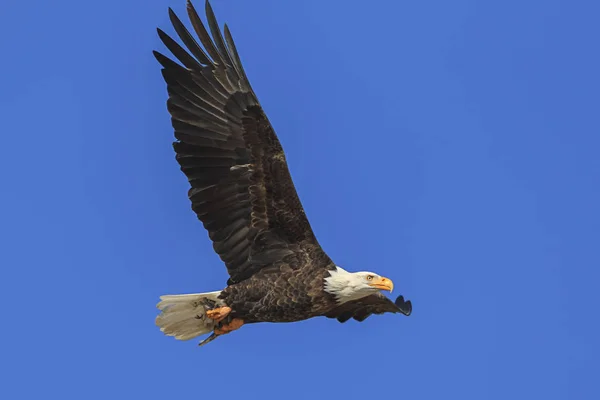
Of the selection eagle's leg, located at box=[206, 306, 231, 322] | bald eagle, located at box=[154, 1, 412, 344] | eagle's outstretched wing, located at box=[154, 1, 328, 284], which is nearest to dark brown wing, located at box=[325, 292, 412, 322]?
bald eagle, located at box=[154, 1, 412, 344]

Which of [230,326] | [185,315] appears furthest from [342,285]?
[185,315]

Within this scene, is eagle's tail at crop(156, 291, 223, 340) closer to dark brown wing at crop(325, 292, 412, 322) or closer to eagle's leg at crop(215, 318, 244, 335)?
eagle's leg at crop(215, 318, 244, 335)

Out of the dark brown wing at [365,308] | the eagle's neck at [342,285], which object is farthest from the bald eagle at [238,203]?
the dark brown wing at [365,308]

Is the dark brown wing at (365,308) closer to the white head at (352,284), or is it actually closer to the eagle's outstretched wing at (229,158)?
the white head at (352,284)

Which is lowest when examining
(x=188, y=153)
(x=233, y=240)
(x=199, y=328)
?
(x=199, y=328)

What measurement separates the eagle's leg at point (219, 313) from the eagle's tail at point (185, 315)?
189 millimetres

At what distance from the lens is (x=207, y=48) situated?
13445mm

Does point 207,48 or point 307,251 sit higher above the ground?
point 207,48

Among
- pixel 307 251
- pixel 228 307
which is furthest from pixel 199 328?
pixel 307 251

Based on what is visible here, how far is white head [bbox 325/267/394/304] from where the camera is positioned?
1308cm

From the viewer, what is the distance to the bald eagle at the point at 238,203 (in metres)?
13.1

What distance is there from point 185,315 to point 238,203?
137 cm

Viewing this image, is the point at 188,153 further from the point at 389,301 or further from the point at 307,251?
the point at 389,301

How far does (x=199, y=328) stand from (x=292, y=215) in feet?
5.39
